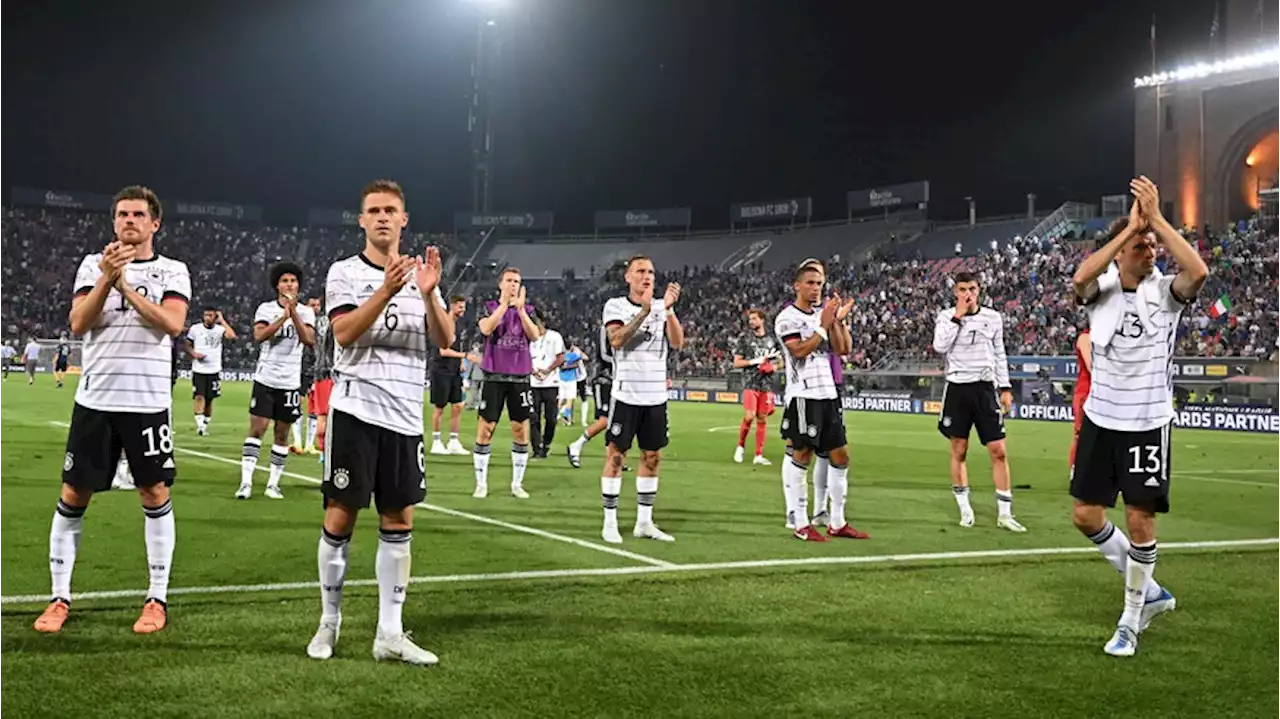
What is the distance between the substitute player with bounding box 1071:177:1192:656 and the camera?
19.2ft

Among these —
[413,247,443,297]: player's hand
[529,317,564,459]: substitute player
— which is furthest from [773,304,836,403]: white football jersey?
[529,317,564,459]: substitute player

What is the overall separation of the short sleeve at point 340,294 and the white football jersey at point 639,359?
13.8 ft

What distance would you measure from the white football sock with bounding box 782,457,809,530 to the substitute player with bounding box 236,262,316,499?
5420 mm

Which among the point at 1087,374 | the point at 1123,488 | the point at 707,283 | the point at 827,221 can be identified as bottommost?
the point at 1123,488

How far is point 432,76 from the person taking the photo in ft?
211

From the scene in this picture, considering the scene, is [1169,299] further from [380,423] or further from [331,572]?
[331,572]

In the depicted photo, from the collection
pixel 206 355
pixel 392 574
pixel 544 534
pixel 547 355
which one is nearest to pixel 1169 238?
pixel 392 574

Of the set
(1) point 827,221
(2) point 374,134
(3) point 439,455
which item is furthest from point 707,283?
(3) point 439,455

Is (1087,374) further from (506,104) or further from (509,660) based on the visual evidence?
(506,104)

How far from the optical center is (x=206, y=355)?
59.7ft

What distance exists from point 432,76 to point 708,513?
190ft

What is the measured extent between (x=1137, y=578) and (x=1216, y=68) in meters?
47.6

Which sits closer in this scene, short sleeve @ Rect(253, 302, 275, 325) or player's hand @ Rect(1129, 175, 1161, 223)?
player's hand @ Rect(1129, 175, 1161, 223)

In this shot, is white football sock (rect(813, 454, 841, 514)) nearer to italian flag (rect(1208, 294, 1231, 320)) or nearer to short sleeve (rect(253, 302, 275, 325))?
short sleeve (rect(253, 302, 275, 325))
